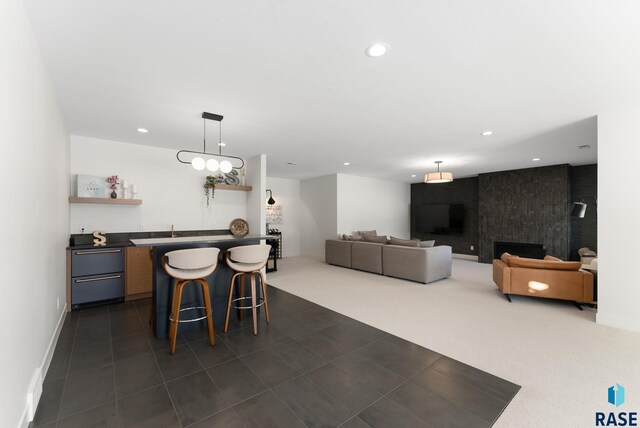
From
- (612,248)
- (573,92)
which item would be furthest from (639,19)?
(612,248)

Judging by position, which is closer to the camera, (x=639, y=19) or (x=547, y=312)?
(x=639, y=19)

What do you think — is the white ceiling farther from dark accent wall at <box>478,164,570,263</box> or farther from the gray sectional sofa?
dark accent wall at <box>478,164,570,263</box>

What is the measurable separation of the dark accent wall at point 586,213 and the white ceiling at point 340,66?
9.48 ft

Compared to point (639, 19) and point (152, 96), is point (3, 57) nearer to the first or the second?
point (152, 96)

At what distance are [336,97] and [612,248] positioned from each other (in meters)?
3.76

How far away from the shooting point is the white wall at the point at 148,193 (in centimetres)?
437

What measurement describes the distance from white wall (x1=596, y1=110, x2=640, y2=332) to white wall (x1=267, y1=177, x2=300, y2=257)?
7.10 m

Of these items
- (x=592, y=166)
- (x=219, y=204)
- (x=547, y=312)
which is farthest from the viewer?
(x=592, y=166)

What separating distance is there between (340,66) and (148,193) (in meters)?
Answer: 4.15

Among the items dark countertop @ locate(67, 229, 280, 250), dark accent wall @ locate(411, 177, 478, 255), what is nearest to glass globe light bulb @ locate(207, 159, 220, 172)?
dark countertop @ locate(67, 229, 280, 250)

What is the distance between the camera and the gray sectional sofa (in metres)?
5.29

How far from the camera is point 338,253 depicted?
703cm

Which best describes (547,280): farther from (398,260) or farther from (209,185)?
(209,185)

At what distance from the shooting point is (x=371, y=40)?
2.00m
